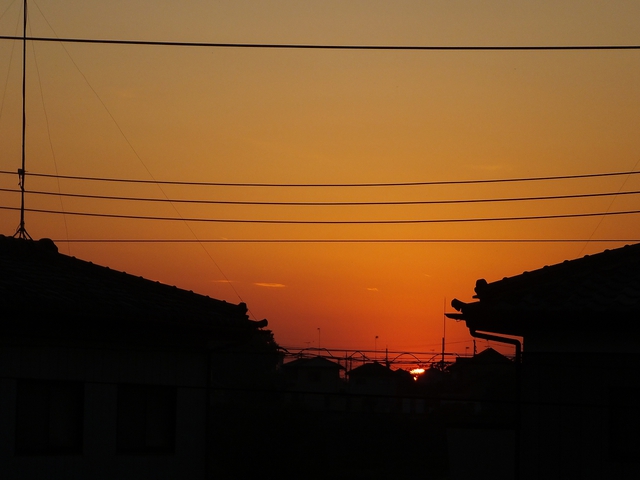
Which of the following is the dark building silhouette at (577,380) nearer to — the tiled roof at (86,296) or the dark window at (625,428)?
the dark window at (625,428)

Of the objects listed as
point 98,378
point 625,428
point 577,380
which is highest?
point 577,380

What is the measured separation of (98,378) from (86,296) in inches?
59.7

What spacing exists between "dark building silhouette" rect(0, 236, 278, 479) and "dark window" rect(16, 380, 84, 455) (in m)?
0.02

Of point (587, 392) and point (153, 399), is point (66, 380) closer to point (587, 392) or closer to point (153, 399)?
point (153, 399)

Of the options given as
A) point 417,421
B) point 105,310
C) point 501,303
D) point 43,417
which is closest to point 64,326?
point 105,310

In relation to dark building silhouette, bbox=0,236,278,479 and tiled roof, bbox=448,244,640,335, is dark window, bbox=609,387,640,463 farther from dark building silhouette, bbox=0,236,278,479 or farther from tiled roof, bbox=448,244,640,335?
dark building silhouette, bbox=0,236,278,479

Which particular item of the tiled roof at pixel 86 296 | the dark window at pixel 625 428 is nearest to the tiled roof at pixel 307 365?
the tiled roof at pixel 86 296

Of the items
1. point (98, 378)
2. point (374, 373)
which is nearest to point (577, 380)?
point (98, 378)

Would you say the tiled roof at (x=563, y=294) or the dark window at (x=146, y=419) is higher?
the tiled roof at (x=563, y=294)

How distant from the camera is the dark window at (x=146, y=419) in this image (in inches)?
539

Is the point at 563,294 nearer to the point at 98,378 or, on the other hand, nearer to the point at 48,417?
the point at 98,378

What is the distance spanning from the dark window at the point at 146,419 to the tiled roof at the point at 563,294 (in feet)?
18.8

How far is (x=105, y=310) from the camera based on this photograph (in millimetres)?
13297

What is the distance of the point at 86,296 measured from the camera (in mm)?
13750
